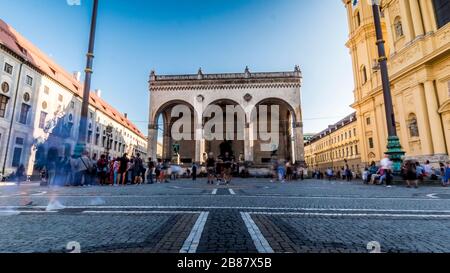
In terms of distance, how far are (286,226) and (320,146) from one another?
62842 mm

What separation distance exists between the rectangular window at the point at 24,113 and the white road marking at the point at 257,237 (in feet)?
93.8

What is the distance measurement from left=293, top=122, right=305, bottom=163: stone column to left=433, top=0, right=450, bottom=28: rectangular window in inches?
604


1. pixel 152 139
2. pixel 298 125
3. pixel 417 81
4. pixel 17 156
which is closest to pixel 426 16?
pixel 417 81

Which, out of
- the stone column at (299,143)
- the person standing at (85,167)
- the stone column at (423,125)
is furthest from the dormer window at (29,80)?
the stone column at (423,125)

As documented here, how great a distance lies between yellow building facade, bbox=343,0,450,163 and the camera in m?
16.8

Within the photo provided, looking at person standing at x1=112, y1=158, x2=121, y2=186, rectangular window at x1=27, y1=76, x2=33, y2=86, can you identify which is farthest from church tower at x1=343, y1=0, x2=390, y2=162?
rectangular window at x1=27, y1=76, x2=33, y2=86

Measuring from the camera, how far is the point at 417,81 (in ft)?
60.0

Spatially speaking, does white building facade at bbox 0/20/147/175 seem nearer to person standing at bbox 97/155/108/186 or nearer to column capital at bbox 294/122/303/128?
person standing at bbox 97/155/108/186

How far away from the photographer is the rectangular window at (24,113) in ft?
74.3

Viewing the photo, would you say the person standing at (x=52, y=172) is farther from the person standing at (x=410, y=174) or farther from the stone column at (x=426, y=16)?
the stone column at (x=426, y=16)

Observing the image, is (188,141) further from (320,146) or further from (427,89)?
(320,146)

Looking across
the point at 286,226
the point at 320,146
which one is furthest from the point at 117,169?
the point at 320,146

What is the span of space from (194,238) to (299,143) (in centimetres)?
2793

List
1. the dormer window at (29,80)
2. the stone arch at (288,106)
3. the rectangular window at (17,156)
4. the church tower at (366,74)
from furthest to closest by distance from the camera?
the stone arch at (288,106), the church tower at (366,74), the dormer window at (29,80), the rectangular window at (17,156)
